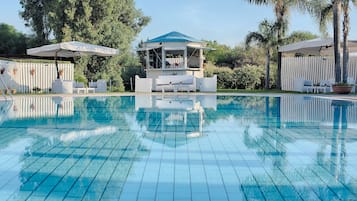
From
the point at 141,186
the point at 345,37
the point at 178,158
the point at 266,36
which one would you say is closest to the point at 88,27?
the point at 266,36

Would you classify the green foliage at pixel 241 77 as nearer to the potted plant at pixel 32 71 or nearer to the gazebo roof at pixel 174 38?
the gazebo roof at pixel 174 38

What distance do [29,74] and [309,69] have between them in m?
14.7

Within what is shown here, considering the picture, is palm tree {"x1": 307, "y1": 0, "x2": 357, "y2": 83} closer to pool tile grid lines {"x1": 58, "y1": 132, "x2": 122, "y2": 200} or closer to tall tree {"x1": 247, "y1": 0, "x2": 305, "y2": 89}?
tall tree {"x1": 247, "y1": 0, "x2": 305, "y2": 89}

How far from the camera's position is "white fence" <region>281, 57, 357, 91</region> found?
1966 cm

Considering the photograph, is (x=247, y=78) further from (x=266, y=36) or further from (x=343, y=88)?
(x=343, y=88)

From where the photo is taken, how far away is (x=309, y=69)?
20641 millimetres

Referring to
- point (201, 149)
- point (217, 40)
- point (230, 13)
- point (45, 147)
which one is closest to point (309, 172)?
point (201, 149)

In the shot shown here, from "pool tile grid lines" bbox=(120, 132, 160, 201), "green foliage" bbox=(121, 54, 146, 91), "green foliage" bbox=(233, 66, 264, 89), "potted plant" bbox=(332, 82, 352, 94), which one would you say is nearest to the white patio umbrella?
"green foliage" bbox=(121, 54, 146, 91)

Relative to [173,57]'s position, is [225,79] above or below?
below

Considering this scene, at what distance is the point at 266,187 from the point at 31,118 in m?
6.98

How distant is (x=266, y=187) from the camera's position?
3.74 metres

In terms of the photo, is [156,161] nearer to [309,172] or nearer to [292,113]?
[309,172]

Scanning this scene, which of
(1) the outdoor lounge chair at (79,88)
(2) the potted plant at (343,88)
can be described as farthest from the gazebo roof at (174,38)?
(2) the potted plant at (343,88)

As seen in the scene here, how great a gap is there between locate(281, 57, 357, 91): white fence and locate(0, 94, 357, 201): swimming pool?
1156 cm
